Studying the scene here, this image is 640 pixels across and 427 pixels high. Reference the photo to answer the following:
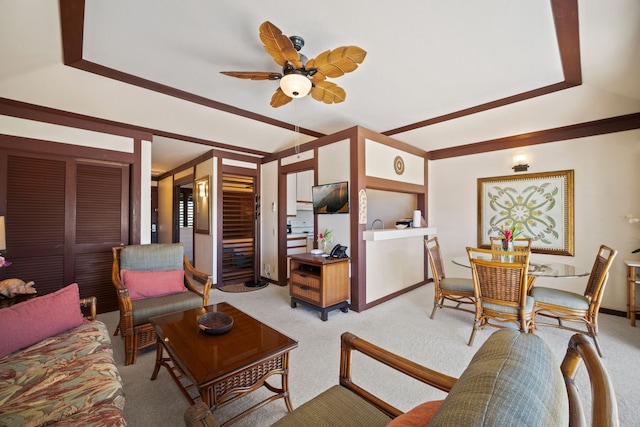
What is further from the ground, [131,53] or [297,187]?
[131,53]

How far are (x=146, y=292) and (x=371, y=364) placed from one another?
2309 mm

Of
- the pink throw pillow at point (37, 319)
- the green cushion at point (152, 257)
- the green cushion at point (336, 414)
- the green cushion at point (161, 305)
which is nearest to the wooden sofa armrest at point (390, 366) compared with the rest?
the green cushion at point (336, 414)

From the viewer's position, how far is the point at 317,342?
8.61ft

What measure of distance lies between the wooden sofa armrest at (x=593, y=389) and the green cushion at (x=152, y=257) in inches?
130

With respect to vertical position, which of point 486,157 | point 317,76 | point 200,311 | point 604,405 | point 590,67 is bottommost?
point 200,311

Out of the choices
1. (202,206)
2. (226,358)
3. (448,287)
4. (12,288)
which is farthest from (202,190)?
(448,287)

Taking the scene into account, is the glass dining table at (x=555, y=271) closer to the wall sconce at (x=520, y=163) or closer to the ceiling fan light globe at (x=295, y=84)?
the wall sconce at (x=520, y=163)

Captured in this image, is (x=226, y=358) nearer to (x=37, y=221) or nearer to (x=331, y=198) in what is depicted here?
(x=331, y=198)

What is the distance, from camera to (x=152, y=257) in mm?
2902

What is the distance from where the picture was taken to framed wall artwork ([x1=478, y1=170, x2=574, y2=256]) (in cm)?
363

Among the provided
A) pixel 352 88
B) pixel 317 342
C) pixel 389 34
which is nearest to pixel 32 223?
pixel 317 342

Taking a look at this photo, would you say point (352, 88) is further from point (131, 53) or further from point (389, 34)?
point (131, 53)

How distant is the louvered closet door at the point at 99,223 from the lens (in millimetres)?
3320

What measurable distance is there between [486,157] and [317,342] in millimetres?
4039
